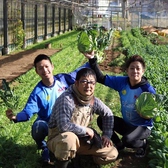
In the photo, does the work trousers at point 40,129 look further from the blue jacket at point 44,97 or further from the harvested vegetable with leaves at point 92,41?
the harvested vegetable with leaves at point 92,41

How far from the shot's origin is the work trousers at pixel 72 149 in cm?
358

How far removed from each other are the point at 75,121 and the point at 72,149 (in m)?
0.30

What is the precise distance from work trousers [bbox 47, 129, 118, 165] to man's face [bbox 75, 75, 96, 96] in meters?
0.43

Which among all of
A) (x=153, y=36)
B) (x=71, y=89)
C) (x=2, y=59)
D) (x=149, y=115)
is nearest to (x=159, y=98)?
(x=149, y=115)

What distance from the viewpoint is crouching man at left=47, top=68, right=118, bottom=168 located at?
3.61 metres

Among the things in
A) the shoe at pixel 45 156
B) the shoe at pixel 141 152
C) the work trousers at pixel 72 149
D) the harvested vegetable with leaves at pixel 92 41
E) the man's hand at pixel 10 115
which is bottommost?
the shoe at pixel 141 152

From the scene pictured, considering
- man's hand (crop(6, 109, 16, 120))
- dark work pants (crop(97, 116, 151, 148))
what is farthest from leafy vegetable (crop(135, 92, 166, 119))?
man's hand (crop(6, 109, 16, 120))

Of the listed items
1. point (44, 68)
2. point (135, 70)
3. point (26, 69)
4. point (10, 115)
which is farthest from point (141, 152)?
point (26, 69)

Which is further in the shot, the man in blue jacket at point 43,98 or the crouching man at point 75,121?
the man in blue jacket at point 43,98

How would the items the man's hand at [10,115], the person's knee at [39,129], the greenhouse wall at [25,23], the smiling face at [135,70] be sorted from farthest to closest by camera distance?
1. the greenhouse wall at [25,23]
2. the smiling face at [135,70]
3. the person's knee at [39,129]
4. the man's hand at [10,115]

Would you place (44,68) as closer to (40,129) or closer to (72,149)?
(40,129)

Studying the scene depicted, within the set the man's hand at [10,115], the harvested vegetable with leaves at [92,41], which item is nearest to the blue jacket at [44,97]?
the man's hand at [10,115]

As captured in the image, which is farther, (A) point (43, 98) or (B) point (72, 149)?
(A) point (43, 98)

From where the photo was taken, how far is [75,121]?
3760mm
